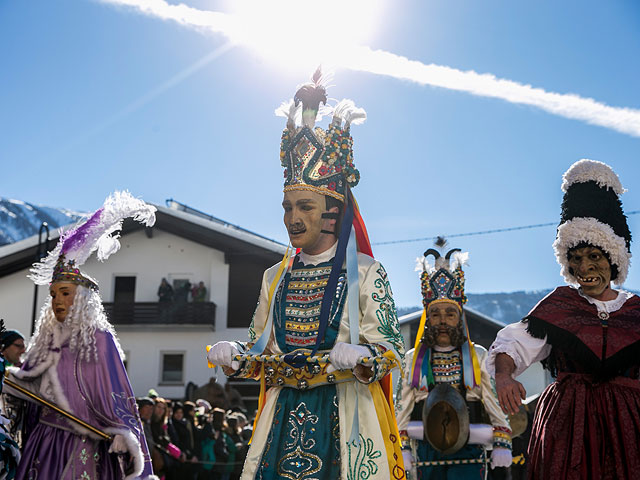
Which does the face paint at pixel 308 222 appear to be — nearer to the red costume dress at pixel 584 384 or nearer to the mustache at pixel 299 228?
the mustache at pixel 299 228

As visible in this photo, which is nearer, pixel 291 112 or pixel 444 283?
pixel 291 112

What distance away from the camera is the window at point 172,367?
84.7 feet

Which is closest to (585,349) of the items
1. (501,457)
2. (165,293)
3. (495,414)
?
(501,457)

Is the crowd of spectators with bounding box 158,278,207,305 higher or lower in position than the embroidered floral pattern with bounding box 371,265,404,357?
higher

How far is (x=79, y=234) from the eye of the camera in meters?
6.66

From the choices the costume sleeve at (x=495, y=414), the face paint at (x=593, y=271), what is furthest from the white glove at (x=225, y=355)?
the costume sleeve at (x=495, y=414)

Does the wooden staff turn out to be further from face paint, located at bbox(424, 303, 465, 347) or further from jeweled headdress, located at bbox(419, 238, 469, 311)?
jeweled headdress, located at bbox(419, 238, 469, 311)

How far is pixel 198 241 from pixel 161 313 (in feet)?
8.61

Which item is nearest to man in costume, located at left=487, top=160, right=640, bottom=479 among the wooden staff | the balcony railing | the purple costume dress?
the purple costume dress

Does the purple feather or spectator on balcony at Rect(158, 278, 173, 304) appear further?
spectator on balcony at Rect(158, 278, 173, 304)

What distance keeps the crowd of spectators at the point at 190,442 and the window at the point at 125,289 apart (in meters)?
13.6

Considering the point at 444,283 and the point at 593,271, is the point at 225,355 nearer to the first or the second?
the point at 593,271

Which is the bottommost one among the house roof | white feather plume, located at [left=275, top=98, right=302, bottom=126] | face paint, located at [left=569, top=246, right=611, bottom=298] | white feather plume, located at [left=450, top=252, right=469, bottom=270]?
face paint, located at [left=569, top=246, right=611, bottom=298]

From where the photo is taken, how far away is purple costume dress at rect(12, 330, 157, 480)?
19.4 feet
